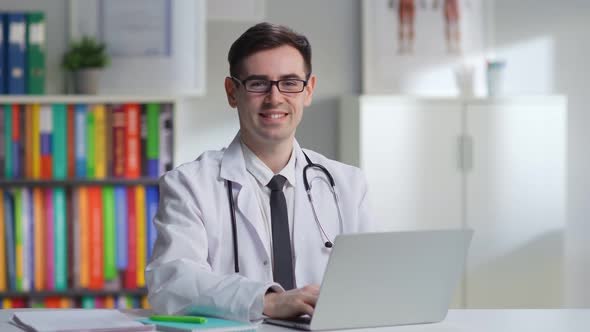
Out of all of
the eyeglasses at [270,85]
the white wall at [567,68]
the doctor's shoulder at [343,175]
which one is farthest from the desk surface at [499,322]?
the white wall at [567,68]

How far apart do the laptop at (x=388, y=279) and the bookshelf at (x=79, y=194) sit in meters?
2.15

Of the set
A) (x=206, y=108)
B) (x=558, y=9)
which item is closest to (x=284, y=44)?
(x=206, y=108)

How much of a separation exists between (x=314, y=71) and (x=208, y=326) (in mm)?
2975

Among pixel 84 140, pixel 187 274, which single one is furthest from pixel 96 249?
pixel 187 274

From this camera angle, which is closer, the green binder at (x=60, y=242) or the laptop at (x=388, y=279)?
the laptop at (x=388, y=279)

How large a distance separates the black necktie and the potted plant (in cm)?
192

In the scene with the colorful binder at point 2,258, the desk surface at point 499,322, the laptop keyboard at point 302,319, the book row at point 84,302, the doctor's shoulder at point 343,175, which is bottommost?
the book row at point 84,302

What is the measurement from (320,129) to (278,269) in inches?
95.1

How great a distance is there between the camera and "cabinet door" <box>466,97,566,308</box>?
4484mm

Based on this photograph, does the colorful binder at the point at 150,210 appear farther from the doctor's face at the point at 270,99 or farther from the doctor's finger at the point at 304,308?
the doctor's finger at the point at 304,308

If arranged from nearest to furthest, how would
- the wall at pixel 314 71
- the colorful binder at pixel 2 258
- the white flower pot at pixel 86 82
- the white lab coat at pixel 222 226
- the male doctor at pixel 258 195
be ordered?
the white lab coat at pixel 222 226
the male doctor at pixel 258 195
the colorful binder at pixel 2 258
the white flower pot at pixel 86 82
the wall at pixel 314 71

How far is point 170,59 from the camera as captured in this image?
4.33 m

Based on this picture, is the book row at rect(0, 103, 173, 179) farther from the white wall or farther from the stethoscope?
the white wall

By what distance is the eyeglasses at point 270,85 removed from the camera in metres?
2.31
